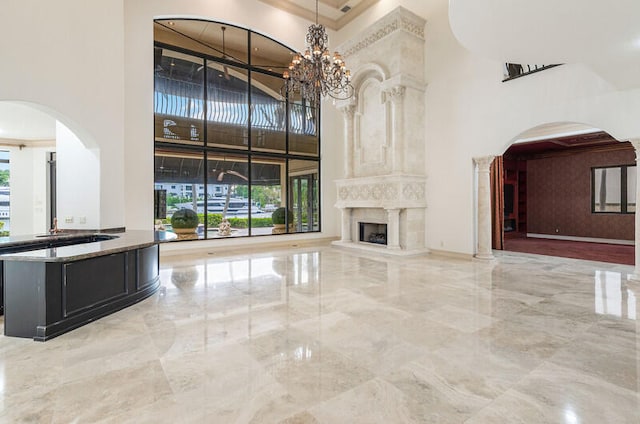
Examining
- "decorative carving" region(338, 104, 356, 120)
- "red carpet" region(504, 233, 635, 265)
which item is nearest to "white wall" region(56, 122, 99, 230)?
"decorative carving" region(338, 104, 356, 120)

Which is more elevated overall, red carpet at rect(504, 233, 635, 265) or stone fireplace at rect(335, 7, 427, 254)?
stone fireplace at rect(335, 7, 427, 254)

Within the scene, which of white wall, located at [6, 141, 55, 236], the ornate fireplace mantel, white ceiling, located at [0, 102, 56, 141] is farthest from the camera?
white wall, located at [6, 141, 55, 236]

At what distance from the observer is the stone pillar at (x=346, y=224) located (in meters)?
9.50

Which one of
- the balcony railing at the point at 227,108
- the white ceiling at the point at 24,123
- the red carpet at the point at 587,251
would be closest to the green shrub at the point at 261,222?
the balcony railing at the point at 227,108

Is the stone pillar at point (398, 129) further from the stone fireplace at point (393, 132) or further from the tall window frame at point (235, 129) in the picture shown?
the tall window frame at point (235, 129)

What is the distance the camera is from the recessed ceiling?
9695 mm

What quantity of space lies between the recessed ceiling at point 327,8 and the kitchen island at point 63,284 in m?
8.72

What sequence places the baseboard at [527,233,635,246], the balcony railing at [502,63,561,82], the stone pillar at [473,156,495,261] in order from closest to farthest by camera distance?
the balcony railing at [502,63,561,82]
the stone pillar at [473,156,495,261]
the baseboard at [527,233,635,246]

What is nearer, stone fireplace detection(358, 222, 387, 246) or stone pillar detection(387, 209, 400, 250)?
stone pillar detection(387, 209, 400, 250)

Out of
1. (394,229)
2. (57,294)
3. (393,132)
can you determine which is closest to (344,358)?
(57,294)

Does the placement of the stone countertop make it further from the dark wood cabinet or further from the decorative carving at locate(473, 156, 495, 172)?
the decorative carving at locate(473, 156, 495, 172)

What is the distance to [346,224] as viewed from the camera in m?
9.53

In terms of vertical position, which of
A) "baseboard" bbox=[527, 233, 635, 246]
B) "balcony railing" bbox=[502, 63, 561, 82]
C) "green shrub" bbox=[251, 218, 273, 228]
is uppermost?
"balcony railing" bbox=[502, 63, 561, 82]

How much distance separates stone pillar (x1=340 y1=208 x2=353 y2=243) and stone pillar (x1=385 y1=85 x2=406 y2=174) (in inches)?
82.7
